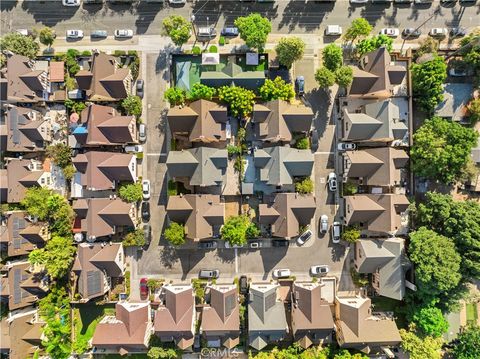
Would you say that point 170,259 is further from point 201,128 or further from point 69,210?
point 201,128

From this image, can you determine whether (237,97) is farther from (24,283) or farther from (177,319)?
(24,283)

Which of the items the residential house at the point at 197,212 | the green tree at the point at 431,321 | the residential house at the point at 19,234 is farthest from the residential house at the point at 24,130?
the green tree at the point at 431,321

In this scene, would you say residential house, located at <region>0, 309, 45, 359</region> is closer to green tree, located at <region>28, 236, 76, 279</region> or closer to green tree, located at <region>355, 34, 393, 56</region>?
green tree, located at <region>28, 236, 76, 279</region>

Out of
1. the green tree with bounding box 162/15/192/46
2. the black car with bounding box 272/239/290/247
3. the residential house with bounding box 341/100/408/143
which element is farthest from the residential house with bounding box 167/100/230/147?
the residential house with bounding box 341/100/408/143

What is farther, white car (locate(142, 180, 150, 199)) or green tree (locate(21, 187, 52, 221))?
white car (locate(142, 180, 150, 199))

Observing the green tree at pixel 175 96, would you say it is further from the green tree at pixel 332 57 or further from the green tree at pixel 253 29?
the green tree at pixel 332 57

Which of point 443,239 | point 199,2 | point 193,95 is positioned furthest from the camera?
point 199,2

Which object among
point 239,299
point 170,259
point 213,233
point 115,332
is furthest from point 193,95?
point 115,332
